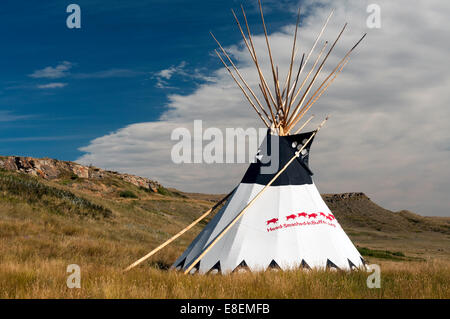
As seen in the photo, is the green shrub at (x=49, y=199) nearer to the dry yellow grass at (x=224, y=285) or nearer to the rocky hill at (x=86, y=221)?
the rocky hill at (x=86, y=221)

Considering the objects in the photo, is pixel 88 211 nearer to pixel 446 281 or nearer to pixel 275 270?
pixel 275 270

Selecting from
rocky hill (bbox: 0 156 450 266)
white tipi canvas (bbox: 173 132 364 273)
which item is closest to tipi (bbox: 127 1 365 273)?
white tipi canvas (bbox: 173 132 364 273)

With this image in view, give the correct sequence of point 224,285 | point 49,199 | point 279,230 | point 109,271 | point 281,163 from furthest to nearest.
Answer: point 49,199, point 281,163, point 279,230, point 109,271, point 224,285

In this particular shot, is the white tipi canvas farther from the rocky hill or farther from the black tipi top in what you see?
the rocky hill

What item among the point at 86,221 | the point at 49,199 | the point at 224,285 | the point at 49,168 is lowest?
the point at 224,285

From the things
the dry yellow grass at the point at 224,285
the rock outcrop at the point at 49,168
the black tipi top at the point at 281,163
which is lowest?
the dry yellow grass at the point at 224,285

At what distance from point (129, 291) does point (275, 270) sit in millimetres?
2863

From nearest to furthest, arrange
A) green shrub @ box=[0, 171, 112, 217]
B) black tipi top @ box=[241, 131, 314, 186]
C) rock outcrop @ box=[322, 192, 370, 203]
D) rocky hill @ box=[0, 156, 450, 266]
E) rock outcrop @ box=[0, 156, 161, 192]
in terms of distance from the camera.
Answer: black tipi top @ box=[241, 131, 314, 186] → rocky hill @ box=[0, 156, 450, 266] → green shrub @ box=[0, 171, 112, 217] → rock outcrop @ box=[0, 156, 161, 192] → rock outcrop @ box=[322, 192, 370, 203]

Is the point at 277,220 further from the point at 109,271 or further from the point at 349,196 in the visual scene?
the point at 349,196

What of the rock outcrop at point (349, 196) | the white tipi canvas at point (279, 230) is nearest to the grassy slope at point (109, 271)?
the white tipi canvas at point (279, 230)

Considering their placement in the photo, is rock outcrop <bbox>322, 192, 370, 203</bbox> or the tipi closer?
the tipi

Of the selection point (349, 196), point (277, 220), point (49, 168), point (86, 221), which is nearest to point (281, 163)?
point (277, 220)

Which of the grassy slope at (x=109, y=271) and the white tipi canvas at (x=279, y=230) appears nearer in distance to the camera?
the grassy slope at (x=109, y=271)
